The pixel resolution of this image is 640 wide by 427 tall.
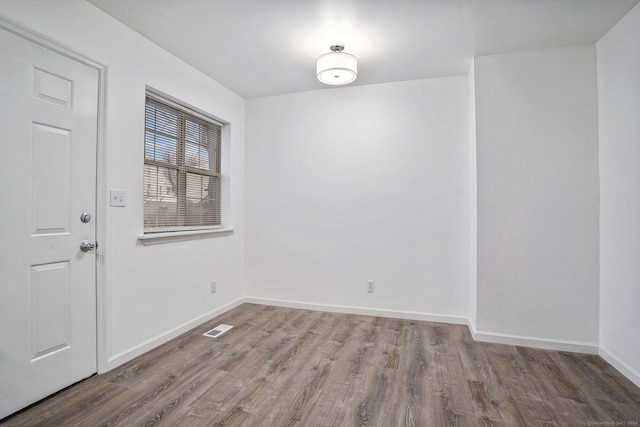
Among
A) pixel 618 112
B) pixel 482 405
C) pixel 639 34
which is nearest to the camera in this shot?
pixel 482 405

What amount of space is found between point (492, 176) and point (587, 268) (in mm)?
1039

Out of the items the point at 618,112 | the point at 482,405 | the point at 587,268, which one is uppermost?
the point at 618,112

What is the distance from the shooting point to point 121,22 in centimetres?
228

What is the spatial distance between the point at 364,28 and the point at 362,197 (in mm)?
1646

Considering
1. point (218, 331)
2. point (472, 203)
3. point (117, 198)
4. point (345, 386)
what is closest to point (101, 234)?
point (117, 198)

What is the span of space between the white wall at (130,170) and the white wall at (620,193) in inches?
136

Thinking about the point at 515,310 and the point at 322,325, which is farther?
the point at 322,325

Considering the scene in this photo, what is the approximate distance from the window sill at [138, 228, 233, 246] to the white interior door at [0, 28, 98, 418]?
422 mm

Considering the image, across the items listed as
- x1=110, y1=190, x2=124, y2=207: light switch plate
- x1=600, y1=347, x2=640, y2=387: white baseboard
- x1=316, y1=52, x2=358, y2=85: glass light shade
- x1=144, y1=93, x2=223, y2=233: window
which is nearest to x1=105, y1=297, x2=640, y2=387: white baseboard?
x1=600, y1=347, x2=640, y2=387: white baseboard

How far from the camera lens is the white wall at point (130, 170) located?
1.98m

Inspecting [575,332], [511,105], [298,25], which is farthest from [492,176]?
[298,25]

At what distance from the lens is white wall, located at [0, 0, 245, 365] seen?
198cm

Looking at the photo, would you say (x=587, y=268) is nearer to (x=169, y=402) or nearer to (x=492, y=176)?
(x=492, y=176)

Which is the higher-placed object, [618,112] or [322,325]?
[618,112]
